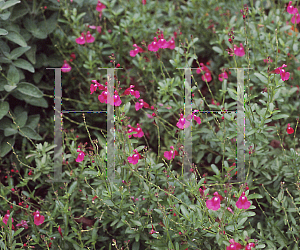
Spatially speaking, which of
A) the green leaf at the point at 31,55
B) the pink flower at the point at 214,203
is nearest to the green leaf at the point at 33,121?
the green leaf at the point at 31,55

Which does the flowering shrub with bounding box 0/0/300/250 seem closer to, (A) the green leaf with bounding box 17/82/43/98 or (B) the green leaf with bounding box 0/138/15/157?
(B) the green leaf with bounding box 0/138/15/157

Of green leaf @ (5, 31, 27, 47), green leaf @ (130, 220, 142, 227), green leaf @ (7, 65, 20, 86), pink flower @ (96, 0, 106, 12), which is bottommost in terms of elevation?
green leaf @ (130, 220, 142, 227)

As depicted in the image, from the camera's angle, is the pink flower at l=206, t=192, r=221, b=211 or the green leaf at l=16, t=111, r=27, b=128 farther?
the green leaf at l=16, t=111, r=27, b=128

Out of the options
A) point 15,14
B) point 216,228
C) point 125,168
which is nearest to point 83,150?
point 125,168

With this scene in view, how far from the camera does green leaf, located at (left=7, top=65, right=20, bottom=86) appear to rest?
2.39 m

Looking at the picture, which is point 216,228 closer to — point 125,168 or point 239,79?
point 125,168

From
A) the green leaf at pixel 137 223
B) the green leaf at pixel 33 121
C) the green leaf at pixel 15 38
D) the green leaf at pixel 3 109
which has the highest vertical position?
the green leaf at pixel 15 38

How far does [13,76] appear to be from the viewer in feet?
7.88

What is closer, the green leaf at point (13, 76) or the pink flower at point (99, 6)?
the green leaf at point (13, 76)

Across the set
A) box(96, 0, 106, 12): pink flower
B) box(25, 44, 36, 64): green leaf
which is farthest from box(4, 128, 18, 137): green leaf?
box(96, 0, 106, 12): pink flower

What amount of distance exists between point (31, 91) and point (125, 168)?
41.3 inches

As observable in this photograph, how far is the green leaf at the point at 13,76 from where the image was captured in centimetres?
239

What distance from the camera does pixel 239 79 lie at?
196cm

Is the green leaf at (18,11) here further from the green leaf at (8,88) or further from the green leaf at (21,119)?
the green leaf at (21,119)
